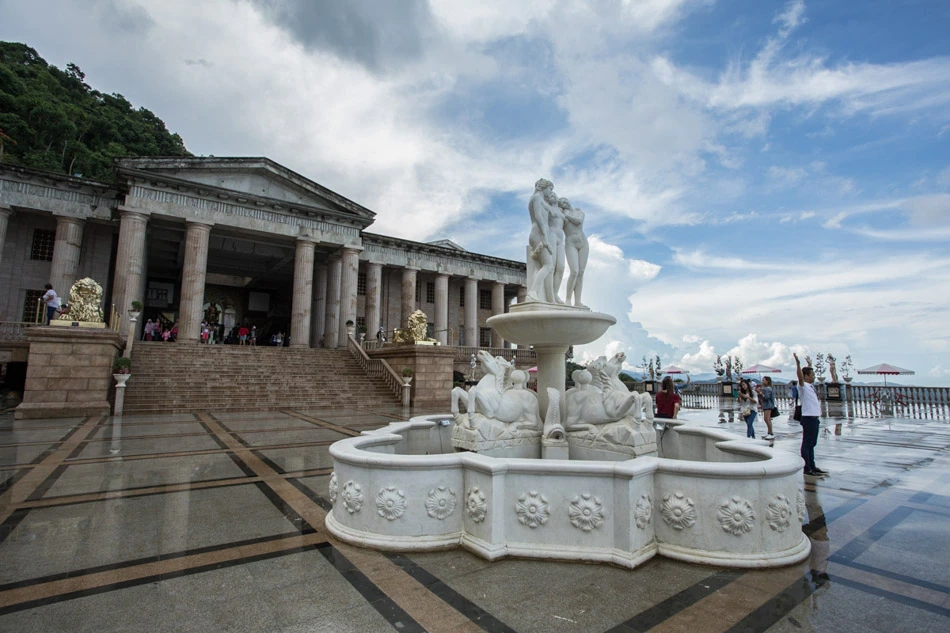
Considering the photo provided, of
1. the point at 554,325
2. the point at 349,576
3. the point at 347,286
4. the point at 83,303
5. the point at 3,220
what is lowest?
the point at 349,576

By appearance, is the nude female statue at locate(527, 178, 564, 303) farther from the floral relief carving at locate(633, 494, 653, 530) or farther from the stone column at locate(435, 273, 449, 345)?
the stone column at locate(435, 273, 449, 345)

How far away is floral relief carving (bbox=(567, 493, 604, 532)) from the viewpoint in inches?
142

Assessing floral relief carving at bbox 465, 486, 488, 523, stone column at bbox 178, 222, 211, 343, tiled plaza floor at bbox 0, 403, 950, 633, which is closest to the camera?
tiled plaza floor at bbox 0, 403, 950, 633

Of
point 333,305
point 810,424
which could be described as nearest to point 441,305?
point 333,305

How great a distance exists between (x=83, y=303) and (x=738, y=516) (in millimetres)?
18606

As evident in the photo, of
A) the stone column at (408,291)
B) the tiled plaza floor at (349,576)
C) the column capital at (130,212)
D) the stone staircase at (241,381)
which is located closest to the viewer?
the tiled plaza floor at (349,576)

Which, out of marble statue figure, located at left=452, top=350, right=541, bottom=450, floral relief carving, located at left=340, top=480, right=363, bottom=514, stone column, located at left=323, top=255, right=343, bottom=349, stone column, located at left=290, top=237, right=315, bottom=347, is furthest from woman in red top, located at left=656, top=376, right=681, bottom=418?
stone column, located at left=323, top=255, right=343, bottom=349

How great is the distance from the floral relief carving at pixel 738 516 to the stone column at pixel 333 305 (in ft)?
90.7

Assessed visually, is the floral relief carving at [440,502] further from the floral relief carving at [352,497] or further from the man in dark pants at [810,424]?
the man in dark pants at [810,424]

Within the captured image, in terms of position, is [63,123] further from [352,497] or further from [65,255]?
[352,497]

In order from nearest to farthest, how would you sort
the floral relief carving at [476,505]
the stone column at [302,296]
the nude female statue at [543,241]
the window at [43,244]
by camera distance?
Result: the floral relief carving at [476,505]
the nude female statue at [543,241]
the window at [43,244]
the stone column at [302,296]

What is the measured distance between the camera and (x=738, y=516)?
3537 mm

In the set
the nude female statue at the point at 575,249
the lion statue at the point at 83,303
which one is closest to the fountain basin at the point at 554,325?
the nude female statue at the point at 575,249

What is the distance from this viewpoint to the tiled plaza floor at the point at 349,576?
2.77m
